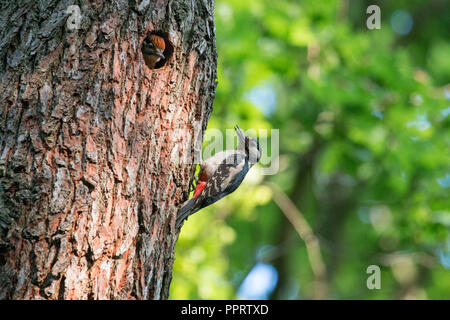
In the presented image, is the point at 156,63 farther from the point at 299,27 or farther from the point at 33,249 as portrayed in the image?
the point at 299,27

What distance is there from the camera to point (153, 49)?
8.97 feet

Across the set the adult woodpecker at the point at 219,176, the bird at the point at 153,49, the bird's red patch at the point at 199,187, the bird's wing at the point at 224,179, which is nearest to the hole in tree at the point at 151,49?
the bird at the point at 153,49

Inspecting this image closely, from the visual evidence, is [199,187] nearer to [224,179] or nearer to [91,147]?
[224,179]

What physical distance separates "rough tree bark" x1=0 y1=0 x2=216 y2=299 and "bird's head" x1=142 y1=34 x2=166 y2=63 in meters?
0.04

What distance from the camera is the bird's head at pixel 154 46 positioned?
105 inches

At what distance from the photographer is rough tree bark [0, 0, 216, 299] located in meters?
2.19

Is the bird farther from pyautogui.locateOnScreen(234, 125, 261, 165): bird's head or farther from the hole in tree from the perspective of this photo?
pyautogui.locateOnScreen(234, 125, 261, 165): bird's head

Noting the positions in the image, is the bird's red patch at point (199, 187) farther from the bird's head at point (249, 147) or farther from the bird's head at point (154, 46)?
the bird's head at point (154, 46)

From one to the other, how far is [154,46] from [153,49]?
0.09 feet

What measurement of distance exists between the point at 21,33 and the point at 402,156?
551cm

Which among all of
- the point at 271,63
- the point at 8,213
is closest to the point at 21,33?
the point at 8,213

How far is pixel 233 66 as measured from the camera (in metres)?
7.27

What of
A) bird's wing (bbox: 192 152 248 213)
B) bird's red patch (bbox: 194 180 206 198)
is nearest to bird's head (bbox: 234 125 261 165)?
bird's wing (bbox: 192 152 248 213)

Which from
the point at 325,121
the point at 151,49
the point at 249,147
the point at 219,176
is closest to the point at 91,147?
the point at 151,49
